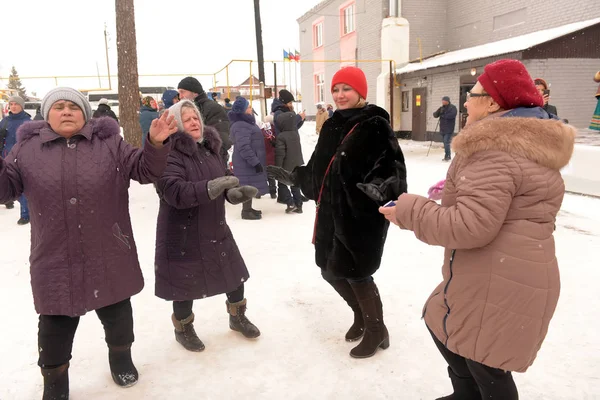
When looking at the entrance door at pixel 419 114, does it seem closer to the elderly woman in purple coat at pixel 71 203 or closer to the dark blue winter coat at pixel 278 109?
the dark blue winter coat at pixel 278 109

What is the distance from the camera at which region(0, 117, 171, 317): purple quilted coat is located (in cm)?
216

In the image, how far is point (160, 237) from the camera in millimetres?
2771

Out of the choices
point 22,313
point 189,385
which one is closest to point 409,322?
point 189,385

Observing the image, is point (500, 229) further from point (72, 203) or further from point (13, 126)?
point (13, 126)

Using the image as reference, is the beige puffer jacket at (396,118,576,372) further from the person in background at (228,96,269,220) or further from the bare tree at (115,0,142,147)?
the bare tree at (115,0,142,147)

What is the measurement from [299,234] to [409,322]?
102 inches

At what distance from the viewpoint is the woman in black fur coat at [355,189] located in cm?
256

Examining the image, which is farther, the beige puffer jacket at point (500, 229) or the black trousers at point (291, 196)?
the black trousers at point (291, 196)

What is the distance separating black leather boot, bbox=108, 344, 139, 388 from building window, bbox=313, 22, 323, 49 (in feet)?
86.0

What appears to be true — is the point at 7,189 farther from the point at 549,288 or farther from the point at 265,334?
the point at 549,288

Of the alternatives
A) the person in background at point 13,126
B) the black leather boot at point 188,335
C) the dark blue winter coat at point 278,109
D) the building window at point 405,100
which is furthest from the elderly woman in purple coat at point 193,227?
the building window at point 405,100

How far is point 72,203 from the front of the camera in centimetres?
217

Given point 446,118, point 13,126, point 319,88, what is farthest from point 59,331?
point 319,88

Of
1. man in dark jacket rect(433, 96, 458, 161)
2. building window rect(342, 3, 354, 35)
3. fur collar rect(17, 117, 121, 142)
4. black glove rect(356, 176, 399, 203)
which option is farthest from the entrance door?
fur collar rect(17, 117, 121, 142)
